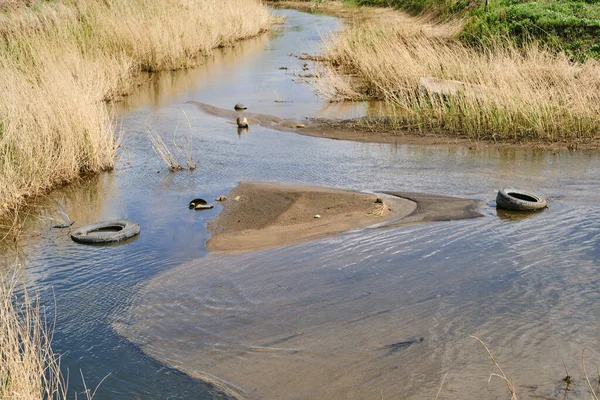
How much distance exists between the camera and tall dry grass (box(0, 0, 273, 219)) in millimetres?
10141

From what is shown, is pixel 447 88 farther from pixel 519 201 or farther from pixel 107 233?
pixel 107 233

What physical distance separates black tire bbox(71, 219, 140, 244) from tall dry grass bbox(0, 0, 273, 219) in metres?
1.42

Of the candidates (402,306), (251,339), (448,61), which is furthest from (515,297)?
(448,61)

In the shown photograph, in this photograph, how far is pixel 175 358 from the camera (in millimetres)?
5633

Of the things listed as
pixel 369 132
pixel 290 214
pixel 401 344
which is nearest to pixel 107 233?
pixel 290 214

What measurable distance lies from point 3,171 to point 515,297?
673 centimetres

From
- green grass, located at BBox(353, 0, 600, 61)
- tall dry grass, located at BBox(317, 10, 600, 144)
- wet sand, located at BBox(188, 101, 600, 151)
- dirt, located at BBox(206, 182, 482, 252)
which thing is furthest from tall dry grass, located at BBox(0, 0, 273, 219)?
green grass, located at BBox(353, 0, 600, 61)

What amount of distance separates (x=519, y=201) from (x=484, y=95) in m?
5.11

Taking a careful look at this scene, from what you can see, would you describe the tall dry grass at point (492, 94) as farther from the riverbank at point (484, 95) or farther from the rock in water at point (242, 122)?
the rock in water at point (242, 122)

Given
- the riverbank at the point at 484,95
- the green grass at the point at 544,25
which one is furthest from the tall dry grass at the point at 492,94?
the green grass at the point at 544,25

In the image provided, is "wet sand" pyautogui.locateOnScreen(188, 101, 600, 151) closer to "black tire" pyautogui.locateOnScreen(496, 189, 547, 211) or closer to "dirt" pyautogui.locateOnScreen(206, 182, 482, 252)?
"black tire" pyautogui.locateOnScreen(496, 189, 547, 211)

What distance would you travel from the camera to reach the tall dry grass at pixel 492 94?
505 inches

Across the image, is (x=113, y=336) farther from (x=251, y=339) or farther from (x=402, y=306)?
(x=402, y=306)

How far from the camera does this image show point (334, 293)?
659 centimetres
